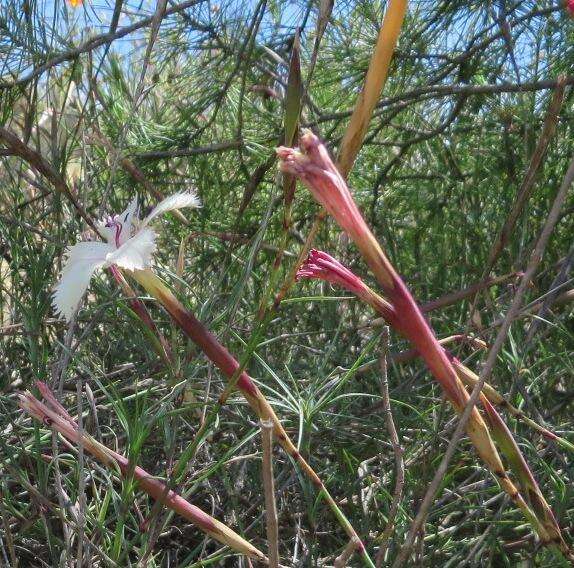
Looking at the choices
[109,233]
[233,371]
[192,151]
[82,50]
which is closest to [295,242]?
[192,151]

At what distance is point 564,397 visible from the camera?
1232 millimetres

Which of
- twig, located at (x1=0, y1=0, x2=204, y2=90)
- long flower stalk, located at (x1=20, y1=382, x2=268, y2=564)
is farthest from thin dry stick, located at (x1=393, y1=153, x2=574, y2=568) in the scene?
twig, located at (x1=0, y1=0, x2=204, y2=90)

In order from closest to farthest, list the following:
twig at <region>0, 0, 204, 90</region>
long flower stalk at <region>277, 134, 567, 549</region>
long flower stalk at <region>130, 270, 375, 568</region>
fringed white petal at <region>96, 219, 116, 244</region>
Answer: long flower stalk at <region>277, 134, 567, 549</region> < long flower stalk at <region>130, 270, 375, 568</region> < fringed white petal at <region>96, 219, 116, 244</region> < twig at <region>0, 0, 204, 90</region>

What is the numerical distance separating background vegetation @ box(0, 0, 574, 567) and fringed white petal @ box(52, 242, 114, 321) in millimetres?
171

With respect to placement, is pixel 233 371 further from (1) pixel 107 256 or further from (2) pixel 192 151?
(2) pixel 192 151

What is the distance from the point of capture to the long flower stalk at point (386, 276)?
514mm

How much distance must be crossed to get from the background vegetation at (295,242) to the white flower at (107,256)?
170mm

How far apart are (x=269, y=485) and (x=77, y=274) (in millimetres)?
220

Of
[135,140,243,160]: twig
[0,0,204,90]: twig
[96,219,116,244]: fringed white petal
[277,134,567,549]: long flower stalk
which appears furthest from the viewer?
[135,140,243,160]: twig

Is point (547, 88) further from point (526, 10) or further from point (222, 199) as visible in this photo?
point (222, 199)

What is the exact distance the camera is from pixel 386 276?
567 millimetres

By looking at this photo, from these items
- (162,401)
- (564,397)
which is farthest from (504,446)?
(564,397)

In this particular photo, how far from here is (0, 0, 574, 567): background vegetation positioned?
3.51ft

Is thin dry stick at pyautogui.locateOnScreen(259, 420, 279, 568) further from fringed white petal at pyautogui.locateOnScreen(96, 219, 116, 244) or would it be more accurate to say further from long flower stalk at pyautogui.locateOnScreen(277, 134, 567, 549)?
fringed white petal at pyautogui.locateOnScreen(96, 219, 116, 244)
